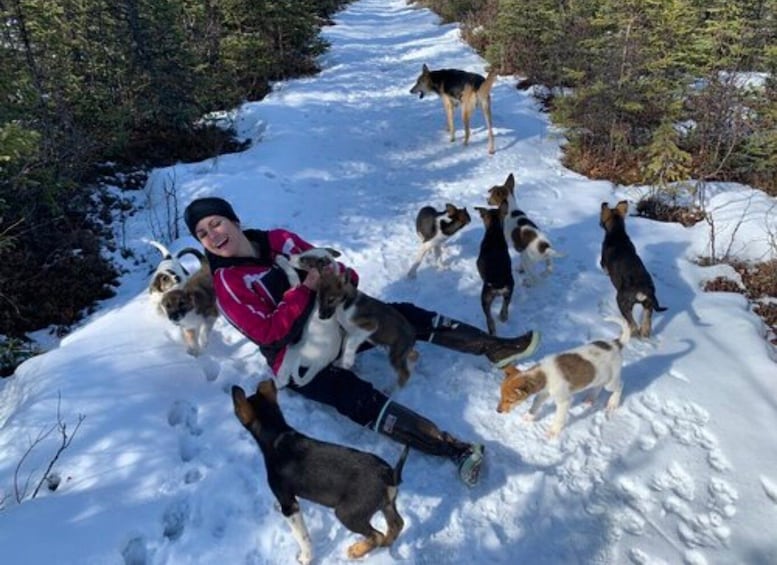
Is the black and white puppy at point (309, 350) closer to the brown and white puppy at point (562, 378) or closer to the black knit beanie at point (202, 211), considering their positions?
the black knit beanie at point (202, 211)

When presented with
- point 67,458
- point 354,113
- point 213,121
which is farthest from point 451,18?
point 67,458

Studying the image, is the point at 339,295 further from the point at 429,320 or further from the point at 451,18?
the point at 451,18

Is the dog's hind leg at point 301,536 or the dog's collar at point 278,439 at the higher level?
the dog's collar at point 278,439

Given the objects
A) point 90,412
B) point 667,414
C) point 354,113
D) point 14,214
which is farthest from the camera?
point 354,113

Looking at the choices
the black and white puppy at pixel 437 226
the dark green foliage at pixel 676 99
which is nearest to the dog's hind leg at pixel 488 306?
the black and white puppy at pixel 437 226

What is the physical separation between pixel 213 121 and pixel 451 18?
653 inches

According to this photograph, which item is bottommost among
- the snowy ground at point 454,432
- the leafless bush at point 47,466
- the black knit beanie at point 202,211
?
the snowy ground at point 454,432

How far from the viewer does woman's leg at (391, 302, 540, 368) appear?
538cm

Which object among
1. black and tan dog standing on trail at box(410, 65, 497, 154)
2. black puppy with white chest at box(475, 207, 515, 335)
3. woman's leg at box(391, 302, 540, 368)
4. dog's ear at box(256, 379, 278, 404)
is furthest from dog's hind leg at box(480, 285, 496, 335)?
black and tan dog standing on trail at box(410, 65, 497, 154)

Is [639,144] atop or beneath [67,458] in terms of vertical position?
beneath

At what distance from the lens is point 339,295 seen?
4.77m

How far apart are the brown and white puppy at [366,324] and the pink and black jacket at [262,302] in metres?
0.26

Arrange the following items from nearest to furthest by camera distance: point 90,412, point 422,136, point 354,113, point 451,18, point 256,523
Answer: point 256,523, point 90,412, point 422,136, point 354,113, point 451,18

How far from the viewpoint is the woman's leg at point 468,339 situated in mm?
5375
